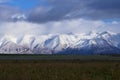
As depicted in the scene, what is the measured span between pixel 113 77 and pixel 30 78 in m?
5.58

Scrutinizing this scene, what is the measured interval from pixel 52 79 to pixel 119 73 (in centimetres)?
530

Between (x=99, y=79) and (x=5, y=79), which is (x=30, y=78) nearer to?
(x=5, y=79)

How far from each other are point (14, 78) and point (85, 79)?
467cm

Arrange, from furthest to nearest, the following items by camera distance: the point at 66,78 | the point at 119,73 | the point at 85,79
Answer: the point at 119,73, the point at 66,78, the point at 85,79

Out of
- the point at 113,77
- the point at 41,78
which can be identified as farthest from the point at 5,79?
the point at 113,77

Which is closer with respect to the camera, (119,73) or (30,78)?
(30,78)

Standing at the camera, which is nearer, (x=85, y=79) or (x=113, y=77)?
(x=85, y=79)

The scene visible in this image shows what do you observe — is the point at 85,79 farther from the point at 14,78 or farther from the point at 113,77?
the point at 14,78

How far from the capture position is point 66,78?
933 inches

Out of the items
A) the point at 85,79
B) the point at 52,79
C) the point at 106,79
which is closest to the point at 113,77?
the point at 106,79

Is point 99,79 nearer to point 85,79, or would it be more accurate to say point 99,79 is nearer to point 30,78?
point 85,79

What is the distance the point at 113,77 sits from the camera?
23891 millimetres

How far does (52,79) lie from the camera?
74.9ft

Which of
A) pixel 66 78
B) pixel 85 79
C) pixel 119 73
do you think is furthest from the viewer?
pixel 119 73
